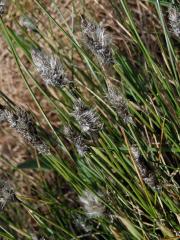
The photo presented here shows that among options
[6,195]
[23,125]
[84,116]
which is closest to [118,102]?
[84,116]

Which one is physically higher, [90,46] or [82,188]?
[90,46]

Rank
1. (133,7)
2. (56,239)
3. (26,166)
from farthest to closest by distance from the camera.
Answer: (133,7), (26,166), (56,239)

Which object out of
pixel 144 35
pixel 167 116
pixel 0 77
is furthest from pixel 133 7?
pixel 167 116

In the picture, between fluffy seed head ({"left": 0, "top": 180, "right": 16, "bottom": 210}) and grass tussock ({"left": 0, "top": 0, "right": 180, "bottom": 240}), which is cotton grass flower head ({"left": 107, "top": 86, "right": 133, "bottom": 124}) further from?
fluffy seed head ({"left": 0, "top": 180, "right": 16, "bottom": 210})

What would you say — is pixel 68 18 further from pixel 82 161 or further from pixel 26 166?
pixel 82 161

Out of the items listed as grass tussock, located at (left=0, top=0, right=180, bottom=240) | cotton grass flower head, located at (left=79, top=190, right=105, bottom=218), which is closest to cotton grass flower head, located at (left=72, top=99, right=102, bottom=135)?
grass tussock, located at (left=0, top=0, right=180, bottom=240)

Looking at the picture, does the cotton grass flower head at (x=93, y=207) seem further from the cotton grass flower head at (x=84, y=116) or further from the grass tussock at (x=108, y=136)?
the cotton grass flower head at (x=84, y=116)

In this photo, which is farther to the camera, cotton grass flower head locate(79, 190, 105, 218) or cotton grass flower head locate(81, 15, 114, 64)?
cotton grass flower head locate(79, 190, 105, 218)
